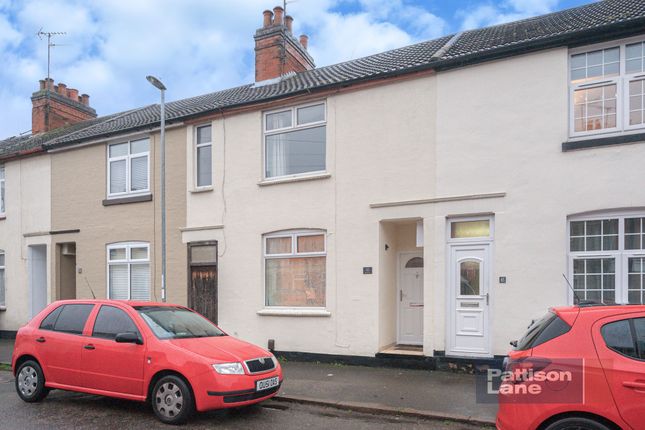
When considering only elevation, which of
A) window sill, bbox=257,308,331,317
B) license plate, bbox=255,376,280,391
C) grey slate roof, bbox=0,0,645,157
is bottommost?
license plate, bbox=255,376,280,391

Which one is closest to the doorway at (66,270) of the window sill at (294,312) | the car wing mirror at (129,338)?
the window sill at (294,312)

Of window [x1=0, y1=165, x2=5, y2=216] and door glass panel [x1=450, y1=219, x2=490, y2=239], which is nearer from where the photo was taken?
door glass panel [x1=450, y1=219, x2=490, y2=239]

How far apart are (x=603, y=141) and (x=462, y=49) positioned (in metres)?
3.38

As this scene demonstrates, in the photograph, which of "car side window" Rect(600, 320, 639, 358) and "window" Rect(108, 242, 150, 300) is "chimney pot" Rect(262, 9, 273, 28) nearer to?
"window" Rect(108, 242, 150, 300)

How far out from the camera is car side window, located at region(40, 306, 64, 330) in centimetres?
809

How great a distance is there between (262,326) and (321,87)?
532 centimetres

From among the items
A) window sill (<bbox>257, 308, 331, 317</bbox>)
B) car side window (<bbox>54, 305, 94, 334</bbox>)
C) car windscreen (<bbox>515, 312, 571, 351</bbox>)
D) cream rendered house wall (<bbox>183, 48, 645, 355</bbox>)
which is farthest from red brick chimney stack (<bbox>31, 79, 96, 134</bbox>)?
car windscreen (<bbox>515, 312, 571, 351</bbox>)

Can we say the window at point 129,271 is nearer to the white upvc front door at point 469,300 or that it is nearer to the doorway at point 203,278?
the doorway at point 203,278

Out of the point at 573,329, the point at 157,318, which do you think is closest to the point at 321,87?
the point at 157,318

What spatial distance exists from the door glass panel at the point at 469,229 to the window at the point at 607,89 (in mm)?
2140

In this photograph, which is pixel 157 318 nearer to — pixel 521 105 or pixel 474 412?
pixel 474 412

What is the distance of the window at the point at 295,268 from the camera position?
1142cm

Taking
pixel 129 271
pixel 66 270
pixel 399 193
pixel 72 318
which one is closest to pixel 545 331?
pixel 399 193

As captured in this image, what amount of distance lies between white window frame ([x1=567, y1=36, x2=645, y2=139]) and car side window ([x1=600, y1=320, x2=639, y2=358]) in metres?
5.03
